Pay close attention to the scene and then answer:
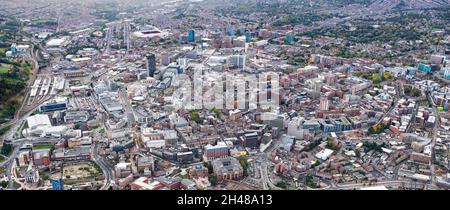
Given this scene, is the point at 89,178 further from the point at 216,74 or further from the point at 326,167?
the point at 216,74

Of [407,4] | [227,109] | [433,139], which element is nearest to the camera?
[433,139]

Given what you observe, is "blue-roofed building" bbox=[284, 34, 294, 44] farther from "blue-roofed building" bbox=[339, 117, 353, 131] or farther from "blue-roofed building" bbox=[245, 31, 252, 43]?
"blue-roofed building" bbox=[339, 117, 353, 131]

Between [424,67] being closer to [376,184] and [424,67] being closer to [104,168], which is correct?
[376,184]

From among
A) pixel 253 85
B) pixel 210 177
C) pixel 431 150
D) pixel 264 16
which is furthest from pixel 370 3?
pixel 210 177

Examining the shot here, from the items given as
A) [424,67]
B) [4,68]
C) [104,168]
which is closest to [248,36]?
[424,67]

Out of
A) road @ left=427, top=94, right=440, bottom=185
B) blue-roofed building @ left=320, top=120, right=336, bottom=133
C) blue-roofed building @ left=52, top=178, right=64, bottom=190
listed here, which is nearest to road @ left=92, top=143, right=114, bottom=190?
blue-roofed building @ left=52, top=178, right=64, bottom=190

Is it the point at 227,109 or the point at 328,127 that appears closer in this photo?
the point at 328,127

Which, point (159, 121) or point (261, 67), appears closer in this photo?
A: point (159, 121)

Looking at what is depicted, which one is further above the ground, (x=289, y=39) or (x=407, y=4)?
(x=407, y=4)

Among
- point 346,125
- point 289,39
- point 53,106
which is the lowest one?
point 346,125
